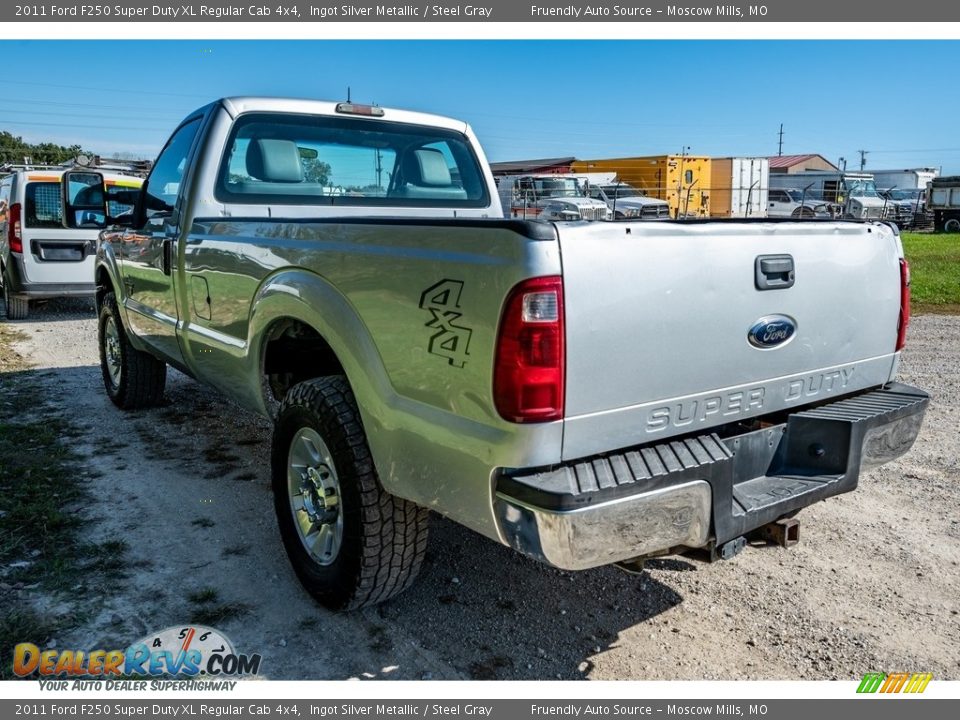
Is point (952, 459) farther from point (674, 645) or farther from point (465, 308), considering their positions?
point (465, 308)

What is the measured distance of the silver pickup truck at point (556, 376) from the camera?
2.30m

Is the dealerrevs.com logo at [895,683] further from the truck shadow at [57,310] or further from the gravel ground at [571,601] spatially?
the truck shadow at [57,310]

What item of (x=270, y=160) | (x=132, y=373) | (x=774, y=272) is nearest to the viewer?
(x=774, y=272)

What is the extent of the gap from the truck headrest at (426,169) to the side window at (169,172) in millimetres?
1224

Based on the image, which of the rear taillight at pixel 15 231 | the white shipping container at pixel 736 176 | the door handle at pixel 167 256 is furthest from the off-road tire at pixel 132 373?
the white shipping container at pixel 736 176

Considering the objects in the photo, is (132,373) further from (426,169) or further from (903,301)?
(903,301)

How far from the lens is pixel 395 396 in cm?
272

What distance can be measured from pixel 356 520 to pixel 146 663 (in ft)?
2.96

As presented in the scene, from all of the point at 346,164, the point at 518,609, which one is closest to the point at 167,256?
the point at 346,164

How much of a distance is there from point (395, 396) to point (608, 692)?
3.98 ft

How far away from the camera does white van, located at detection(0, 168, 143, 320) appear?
10281 mm

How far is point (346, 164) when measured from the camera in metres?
4.70

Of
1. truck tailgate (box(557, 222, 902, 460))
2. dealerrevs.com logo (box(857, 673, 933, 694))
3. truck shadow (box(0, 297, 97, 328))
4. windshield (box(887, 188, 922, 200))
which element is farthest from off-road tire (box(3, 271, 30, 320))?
windshield (box(887, 188, 922, 200))

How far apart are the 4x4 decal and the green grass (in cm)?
1089
